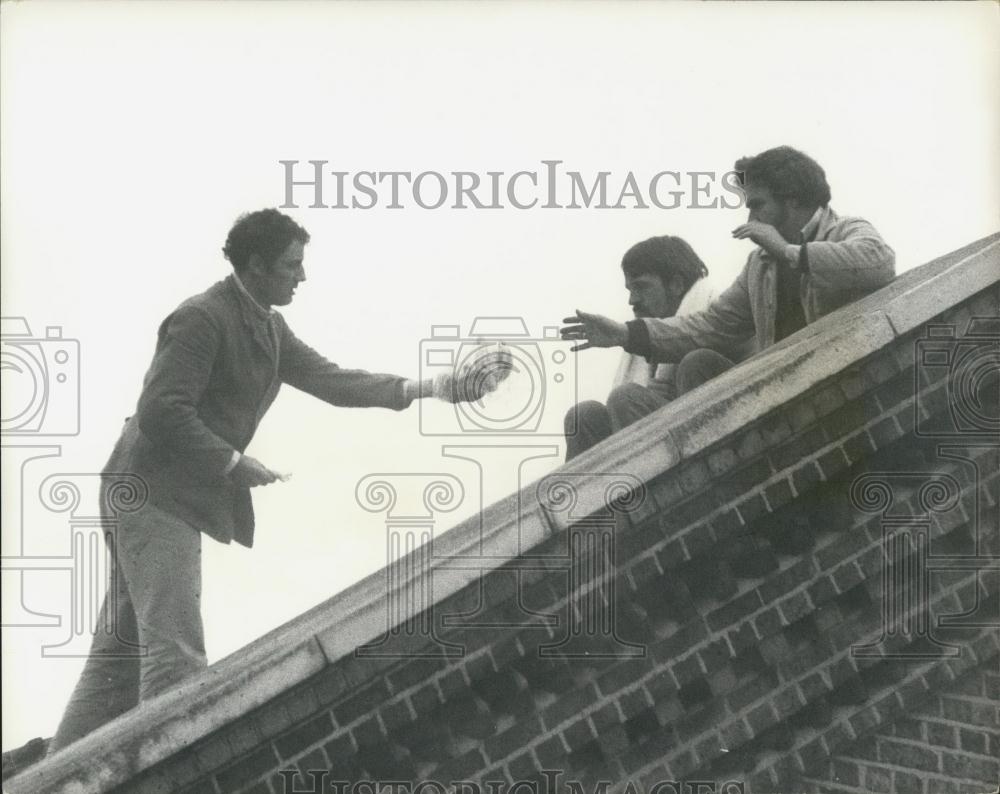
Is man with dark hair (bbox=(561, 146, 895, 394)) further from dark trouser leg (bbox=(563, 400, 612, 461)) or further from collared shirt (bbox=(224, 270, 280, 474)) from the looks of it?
collared shirt (bbox=(224, 270, 280, 474))

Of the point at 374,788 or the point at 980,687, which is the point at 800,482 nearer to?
the point at 980,687

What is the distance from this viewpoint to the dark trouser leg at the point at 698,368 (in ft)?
16.3

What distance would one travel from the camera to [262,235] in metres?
5.18

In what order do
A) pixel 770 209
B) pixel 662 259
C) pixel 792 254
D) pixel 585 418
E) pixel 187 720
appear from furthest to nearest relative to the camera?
pixel 662 259 → pixel 770 209 → pixel 585 418 → pixel 792 254 → pixel 187 720

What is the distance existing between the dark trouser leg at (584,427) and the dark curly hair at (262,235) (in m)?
1.38

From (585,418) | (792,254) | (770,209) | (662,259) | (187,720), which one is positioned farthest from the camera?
(662,259)

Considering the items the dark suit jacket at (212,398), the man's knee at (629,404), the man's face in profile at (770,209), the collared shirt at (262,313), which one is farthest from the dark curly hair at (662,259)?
the collared shirt at (262,313)

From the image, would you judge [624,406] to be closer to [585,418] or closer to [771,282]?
[585,418]

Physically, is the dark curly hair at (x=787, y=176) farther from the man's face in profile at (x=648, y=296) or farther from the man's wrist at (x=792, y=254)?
the man's face in profile at (x=648, y=296)

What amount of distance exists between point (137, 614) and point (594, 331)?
2227mm

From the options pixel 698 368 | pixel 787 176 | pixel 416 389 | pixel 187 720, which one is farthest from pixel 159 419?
pixel 787 176

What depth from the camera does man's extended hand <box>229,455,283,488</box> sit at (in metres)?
5.04

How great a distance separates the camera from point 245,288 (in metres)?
5.19

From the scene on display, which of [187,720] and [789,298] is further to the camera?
[789,298]
